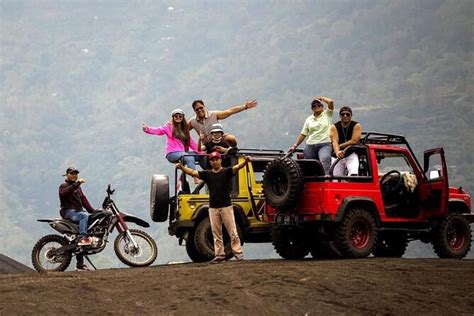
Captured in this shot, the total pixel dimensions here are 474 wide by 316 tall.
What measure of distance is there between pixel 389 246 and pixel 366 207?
2.30 m

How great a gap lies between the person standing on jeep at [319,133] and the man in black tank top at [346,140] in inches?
8.1

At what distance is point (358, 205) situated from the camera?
15.4m

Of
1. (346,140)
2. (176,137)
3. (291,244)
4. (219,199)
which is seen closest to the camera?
(219,199)

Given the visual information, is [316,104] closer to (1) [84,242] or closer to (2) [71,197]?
(2) [71,197]

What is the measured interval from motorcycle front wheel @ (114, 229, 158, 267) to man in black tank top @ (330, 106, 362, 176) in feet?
12.0

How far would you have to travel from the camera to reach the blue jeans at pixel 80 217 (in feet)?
52.0

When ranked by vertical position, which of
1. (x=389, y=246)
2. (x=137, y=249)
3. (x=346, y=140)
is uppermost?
(x=346, y=140)

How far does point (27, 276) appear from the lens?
13273mm

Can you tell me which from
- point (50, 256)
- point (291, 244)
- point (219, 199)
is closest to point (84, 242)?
point (50, 256)

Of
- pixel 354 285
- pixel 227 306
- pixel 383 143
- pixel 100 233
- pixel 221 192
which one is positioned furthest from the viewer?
pixel 383 143

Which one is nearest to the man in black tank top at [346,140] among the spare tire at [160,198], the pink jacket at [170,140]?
the pink jacket at [170,140]

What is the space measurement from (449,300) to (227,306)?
2.72m

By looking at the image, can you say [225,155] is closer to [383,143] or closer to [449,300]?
[383,143]

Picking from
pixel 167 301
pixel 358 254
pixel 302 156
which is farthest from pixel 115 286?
pixel 302 156
